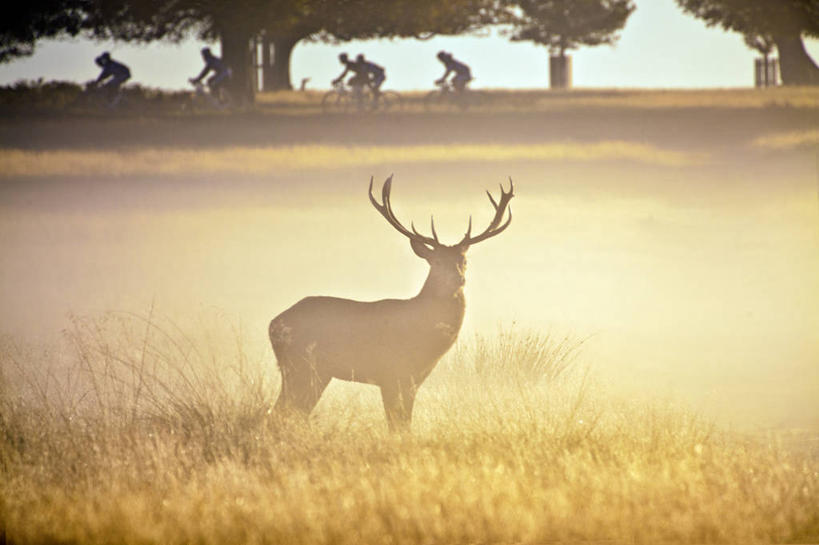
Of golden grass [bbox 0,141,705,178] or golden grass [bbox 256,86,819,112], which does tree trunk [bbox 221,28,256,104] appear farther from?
golden grass [bbox 0,141,705,178]

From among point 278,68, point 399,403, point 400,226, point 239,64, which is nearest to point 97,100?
point 239,64

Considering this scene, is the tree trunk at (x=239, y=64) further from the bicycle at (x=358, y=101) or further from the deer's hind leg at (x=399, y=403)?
the deer's hind leg at (x=399, y=403)

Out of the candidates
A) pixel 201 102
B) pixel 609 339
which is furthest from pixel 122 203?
pixel 201 102

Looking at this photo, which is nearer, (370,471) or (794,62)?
(370,471)

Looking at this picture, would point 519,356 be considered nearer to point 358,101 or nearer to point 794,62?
point 358,101

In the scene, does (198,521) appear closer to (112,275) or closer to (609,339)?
(609,339)

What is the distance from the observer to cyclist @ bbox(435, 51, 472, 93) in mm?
22312

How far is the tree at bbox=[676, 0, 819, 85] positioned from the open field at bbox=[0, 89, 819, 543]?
9.87 meters

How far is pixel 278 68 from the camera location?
28484 mm

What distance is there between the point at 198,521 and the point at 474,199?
8.06m

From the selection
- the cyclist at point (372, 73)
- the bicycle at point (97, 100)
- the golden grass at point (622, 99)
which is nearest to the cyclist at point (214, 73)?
the golden grass at point (622, 99)

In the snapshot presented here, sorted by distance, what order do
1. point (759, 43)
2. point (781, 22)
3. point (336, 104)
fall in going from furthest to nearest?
1. point (759, 43)
2. point (781, 22)
3. point (336, 104)

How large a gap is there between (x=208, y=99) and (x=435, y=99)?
4298 millimetres

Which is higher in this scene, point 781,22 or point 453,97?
point 781,22
